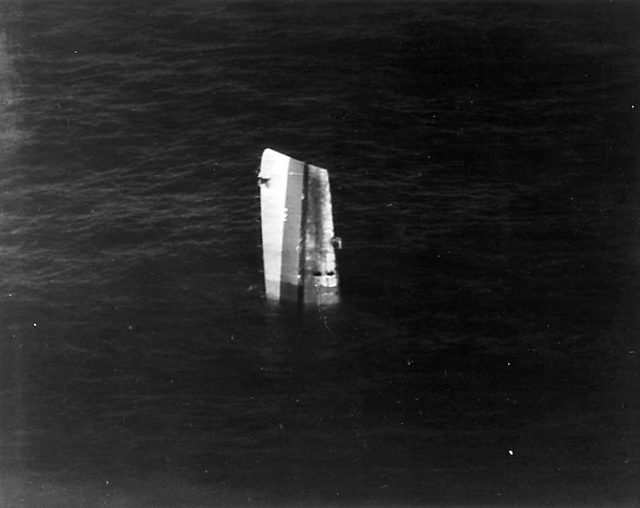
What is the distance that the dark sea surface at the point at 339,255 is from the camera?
33781 mm

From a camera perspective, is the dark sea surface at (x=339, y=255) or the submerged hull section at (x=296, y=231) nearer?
the dark sea surface at (x=339, y=255)

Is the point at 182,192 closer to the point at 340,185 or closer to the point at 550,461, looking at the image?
the point at 340,185

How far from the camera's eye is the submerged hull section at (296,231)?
35188mm

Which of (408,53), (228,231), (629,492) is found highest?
(408,53)

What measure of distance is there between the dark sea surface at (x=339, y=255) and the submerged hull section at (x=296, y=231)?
626 mm

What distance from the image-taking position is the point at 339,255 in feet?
117

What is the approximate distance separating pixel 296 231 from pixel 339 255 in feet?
6.88

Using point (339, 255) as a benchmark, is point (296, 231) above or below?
above

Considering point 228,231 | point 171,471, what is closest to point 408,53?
point 228,231

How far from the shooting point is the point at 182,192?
36.3 meters

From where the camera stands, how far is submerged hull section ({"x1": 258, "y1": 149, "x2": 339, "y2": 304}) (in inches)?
1385

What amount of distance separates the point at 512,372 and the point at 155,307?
49.5ft

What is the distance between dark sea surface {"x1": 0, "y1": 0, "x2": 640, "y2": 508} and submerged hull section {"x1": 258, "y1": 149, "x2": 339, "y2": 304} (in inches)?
24.6

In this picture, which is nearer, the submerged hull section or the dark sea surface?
the dark sea surface
